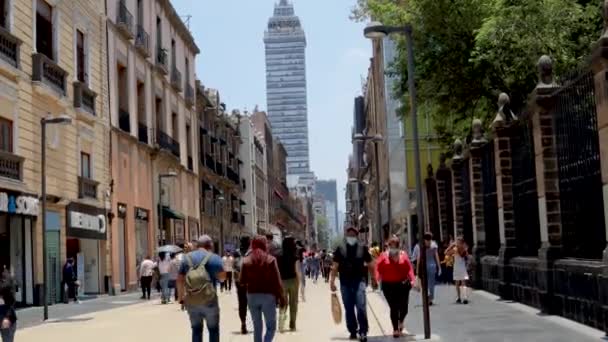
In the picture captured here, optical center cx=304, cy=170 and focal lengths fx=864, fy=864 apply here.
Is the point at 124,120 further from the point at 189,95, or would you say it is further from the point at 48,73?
the point at 189,95

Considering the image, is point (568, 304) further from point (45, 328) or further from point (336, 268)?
point (45, 328)

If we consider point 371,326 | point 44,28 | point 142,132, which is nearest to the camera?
point 371,326

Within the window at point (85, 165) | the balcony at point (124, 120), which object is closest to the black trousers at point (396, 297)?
the window at point (85, 165)

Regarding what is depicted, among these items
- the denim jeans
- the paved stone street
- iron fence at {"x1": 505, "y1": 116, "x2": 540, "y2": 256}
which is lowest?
the paved stone street

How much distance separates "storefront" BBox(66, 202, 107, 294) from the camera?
30312 mm

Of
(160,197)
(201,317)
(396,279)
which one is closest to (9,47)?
(396,279)

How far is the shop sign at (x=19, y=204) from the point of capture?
23.6 m

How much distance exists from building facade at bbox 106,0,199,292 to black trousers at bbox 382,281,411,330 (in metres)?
23.1

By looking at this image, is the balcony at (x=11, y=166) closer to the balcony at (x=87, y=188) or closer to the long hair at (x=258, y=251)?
the balcony at (x=87, y=188)

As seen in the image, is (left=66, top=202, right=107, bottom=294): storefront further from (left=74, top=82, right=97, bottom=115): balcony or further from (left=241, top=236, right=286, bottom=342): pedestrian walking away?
(left=241, top=236, right=286, bottom=342): pedestrian walking away

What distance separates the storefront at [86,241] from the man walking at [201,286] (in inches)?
807

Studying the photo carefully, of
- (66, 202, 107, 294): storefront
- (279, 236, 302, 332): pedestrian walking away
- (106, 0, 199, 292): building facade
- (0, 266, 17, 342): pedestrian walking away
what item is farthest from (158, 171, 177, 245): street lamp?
(0, 266, 17, 342): pedestrian walking away

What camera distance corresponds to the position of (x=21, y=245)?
2606 cm

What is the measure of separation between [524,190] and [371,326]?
4360 millimetres
